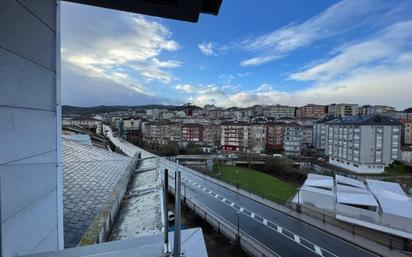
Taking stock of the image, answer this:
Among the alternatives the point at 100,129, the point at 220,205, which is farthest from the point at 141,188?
the point at 100,129

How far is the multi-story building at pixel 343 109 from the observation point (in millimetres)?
86731

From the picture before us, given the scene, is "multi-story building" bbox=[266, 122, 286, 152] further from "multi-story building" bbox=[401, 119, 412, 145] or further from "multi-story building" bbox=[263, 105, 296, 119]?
"multi-story building" bbox=[263, 105, 296, 119]

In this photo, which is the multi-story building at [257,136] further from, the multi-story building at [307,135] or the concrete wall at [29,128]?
the concrete wall at [29,128]

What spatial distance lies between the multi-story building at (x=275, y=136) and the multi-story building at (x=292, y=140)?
10.7ft

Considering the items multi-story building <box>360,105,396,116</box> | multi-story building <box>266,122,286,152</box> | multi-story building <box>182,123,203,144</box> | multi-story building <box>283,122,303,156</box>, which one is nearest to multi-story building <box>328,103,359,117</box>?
multi-story building <box>360,105,396,116</box>

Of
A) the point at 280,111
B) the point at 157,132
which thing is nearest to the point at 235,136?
the point at 157,132

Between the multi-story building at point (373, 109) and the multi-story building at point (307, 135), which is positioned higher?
the multi-story building at point (373, 109)

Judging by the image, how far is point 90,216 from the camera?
16.6 feet

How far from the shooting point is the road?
11750 mm

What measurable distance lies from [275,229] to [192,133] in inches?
1555

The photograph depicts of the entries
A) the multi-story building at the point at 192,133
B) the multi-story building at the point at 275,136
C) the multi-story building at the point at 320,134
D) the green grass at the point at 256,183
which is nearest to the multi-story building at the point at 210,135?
the multi-story building at the point at 192,133

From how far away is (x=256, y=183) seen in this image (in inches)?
1057

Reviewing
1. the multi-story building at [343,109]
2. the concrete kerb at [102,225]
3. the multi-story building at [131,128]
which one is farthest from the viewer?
the multi-story building at [343,109]

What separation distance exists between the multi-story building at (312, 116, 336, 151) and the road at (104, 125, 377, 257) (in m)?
34.9
